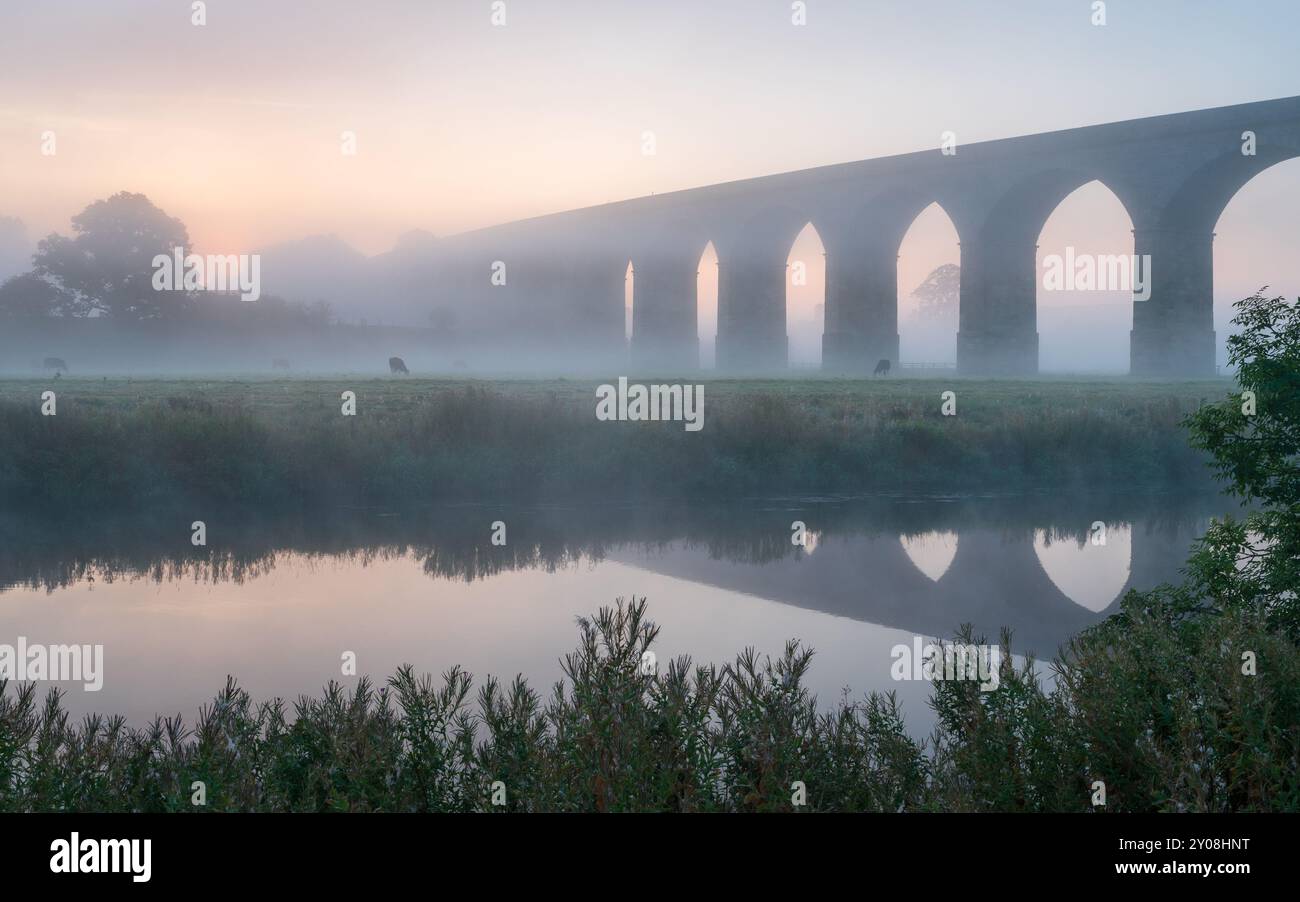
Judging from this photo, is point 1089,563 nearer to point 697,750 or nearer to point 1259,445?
point 1259,445

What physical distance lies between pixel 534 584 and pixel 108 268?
4269cm

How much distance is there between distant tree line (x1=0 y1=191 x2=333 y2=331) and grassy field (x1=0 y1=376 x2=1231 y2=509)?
69.9 ft

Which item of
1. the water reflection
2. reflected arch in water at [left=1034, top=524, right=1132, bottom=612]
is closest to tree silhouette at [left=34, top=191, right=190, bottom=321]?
the water reflection

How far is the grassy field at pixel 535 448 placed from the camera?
1938cm

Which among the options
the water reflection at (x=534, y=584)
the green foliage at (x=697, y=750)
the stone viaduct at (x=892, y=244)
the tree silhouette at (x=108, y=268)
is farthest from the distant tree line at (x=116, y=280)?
the green foliage at (x=697, y=750)

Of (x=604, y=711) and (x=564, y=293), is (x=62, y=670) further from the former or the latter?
(x=564, y=293)

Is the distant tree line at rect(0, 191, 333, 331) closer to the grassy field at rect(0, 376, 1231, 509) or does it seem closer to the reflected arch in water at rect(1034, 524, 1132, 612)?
the grassy field at rect(0, 376, 1231, 509)

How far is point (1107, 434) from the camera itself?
82.9 ft

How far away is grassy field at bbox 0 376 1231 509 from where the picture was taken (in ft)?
63.6

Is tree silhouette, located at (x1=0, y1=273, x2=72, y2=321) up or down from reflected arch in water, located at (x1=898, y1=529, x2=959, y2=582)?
up

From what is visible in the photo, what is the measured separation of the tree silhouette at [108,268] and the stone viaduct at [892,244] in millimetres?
15914

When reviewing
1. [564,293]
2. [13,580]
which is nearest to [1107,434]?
[13,580]

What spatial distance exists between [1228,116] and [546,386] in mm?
24815

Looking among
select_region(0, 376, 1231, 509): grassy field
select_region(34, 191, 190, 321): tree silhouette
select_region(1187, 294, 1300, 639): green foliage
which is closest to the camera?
select_region(1187, 294, 1300, 639): green foliage
